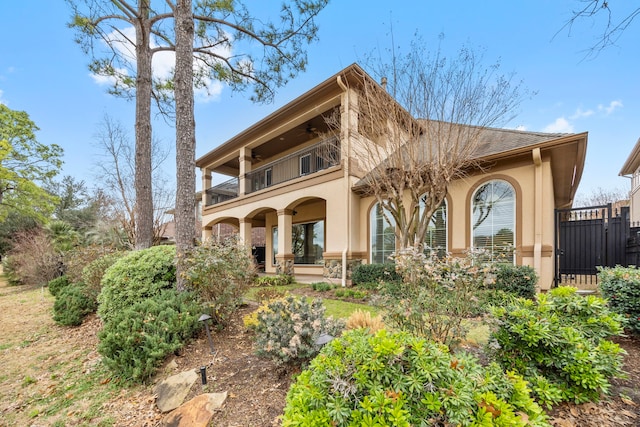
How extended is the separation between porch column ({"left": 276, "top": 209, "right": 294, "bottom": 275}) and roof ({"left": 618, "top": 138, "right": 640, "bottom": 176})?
17.8 meters

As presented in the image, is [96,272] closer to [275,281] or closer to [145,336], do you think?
[145,336]

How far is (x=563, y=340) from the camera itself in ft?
8.73

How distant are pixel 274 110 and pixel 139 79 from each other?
4.68m

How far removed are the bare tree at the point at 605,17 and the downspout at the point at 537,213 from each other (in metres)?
4.78

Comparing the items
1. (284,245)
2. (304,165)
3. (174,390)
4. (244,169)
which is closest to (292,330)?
(174,390)

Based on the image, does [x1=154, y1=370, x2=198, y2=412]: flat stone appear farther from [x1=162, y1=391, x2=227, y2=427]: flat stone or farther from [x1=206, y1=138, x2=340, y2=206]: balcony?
[x1=206, y1=138, x2=340, y2=206]: balcony

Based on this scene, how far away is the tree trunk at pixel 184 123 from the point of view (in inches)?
232

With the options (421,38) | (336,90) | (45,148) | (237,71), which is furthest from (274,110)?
(45,148)

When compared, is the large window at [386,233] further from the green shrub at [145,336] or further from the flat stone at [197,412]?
the flat stone at [197,412]

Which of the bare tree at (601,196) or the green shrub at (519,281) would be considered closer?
the green shrub at (519,281)

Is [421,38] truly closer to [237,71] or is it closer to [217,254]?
[237,71]

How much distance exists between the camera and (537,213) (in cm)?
715

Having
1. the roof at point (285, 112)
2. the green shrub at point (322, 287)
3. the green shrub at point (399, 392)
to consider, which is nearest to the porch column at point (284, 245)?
the green shrub at point (322, 287)

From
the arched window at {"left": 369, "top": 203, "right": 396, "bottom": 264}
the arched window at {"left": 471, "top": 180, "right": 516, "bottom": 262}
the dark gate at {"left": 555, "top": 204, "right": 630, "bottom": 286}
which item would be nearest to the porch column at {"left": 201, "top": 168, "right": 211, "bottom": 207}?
the arched window at {"left": 369, "top": 203, "right": 396, "bottom": 264}
